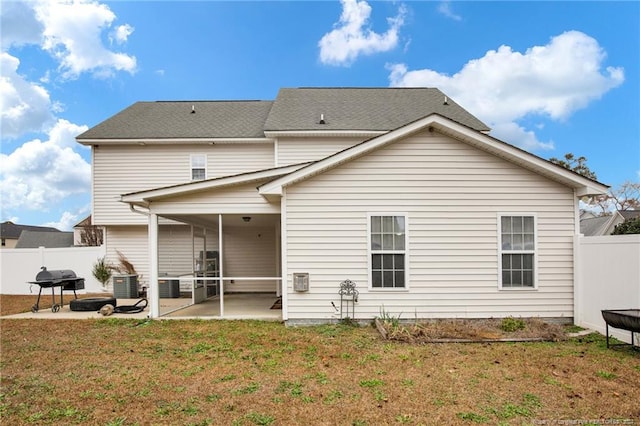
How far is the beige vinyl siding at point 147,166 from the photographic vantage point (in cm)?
1419

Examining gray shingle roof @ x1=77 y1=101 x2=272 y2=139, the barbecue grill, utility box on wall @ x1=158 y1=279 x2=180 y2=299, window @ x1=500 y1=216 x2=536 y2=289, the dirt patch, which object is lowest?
utility box on wall @ x1=158 y1=279 x2=180 y2=299

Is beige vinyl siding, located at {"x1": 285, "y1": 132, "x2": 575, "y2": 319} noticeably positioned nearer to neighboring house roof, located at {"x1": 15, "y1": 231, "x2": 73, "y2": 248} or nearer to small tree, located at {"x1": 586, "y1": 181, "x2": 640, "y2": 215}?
small tree, located at {"x1": 586, "y1": 181, "x2": 640, "y2": 215}

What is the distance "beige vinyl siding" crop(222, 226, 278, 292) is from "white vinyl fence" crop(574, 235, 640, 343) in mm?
9856

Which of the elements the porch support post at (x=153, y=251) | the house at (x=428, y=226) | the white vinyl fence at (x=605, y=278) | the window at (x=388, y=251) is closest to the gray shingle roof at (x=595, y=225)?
the white vinyl fence at (x=605, y=278)

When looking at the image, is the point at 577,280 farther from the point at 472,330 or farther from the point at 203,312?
the point at 203,312

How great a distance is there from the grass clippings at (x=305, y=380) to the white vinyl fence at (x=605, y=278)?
716mm

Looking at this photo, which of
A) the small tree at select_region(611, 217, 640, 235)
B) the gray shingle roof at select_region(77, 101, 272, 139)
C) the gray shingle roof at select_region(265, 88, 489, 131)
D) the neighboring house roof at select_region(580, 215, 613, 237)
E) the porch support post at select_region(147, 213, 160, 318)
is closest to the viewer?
the porch support post at select_region(147, 213, 160, 318)

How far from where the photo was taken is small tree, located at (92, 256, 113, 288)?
14.4 metres

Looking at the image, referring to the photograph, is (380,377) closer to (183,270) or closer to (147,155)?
(183,270)

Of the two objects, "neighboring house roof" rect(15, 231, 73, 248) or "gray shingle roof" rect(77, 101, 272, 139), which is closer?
"gray shingle roof" rect(77, 101, 272, 139)

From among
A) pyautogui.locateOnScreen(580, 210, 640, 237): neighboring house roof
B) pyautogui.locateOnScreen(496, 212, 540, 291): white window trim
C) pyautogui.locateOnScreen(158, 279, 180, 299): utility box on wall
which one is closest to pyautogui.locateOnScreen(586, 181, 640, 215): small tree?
pyautogui.locateOnScreen(580, 210, 640, 237): neighboring house roof

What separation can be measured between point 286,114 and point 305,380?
37.6ft

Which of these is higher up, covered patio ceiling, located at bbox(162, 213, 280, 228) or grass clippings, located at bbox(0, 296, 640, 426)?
covered patio ceiling, located at bbox(162, 213, 280, 228)

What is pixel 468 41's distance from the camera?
16.0m
